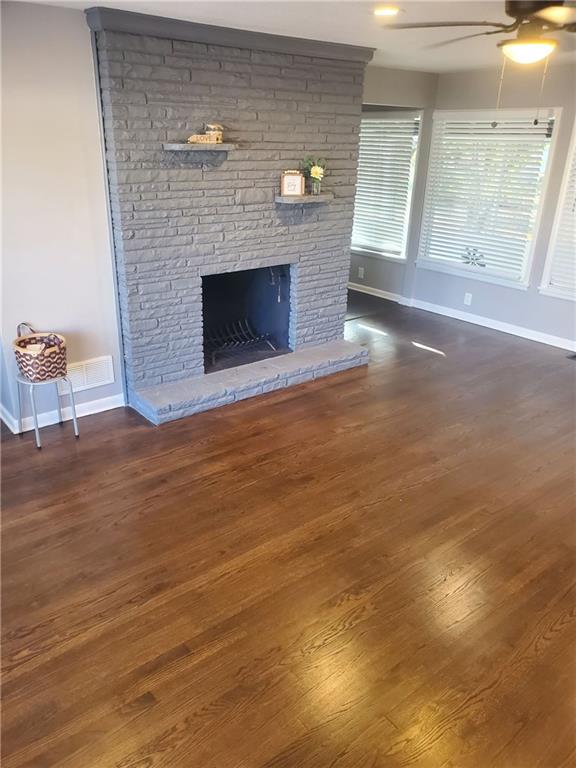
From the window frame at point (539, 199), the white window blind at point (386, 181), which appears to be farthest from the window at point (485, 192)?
the white window blind at point (386, 181)

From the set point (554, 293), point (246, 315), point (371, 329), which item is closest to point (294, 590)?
point (246, 315)

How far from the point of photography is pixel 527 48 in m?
2.22

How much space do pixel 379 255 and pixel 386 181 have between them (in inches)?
32.3

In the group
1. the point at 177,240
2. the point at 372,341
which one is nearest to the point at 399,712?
the point at 177,240

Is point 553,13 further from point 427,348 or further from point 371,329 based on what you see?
point 371,329

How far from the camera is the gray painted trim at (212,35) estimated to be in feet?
9.92

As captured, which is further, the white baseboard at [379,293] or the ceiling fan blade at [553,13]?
the white baseboard at [379,293]

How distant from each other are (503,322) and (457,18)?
3.26 m

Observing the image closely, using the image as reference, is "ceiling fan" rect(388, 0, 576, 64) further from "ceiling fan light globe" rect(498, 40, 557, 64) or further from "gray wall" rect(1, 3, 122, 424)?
"gray wall" rect(1, 3, 122, 424)

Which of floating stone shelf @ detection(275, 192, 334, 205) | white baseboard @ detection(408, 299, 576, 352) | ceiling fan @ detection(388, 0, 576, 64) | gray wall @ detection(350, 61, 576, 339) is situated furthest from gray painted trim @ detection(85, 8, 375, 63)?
white baseboard @ detection(408, 299, 576, 352)

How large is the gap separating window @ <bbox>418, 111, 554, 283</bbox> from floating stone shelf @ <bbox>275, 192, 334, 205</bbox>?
2.02m

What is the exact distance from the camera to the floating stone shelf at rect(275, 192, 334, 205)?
4.02 meters

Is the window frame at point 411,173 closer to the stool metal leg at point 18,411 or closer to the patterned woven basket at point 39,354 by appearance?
the patterned woven basket at point 39,354

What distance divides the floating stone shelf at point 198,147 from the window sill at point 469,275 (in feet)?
10.3
